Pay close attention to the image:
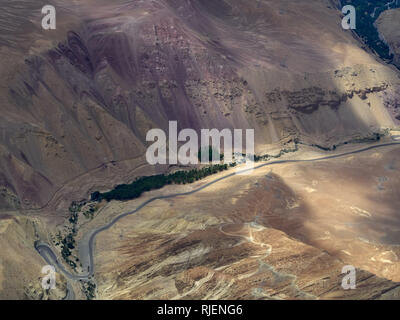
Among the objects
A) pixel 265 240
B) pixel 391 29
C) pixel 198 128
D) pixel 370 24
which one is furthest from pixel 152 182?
pixel 370 24

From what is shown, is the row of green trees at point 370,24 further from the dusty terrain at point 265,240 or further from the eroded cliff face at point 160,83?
the dusty terrain at point 265,240

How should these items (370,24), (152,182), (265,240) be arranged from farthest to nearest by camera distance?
(370,24) → (152,182) → (265,240)

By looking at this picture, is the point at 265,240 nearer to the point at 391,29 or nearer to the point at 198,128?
the point at 198,128

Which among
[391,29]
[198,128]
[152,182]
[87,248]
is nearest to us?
[87,248]

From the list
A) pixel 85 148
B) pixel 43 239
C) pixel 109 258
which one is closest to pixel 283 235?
pixel 109 258

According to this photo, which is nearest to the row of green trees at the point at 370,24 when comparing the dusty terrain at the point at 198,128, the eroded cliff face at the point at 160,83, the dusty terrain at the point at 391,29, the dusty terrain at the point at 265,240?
the dusty terrain at the point at 391,29

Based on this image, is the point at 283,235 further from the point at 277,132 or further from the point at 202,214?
the point at 277,132
